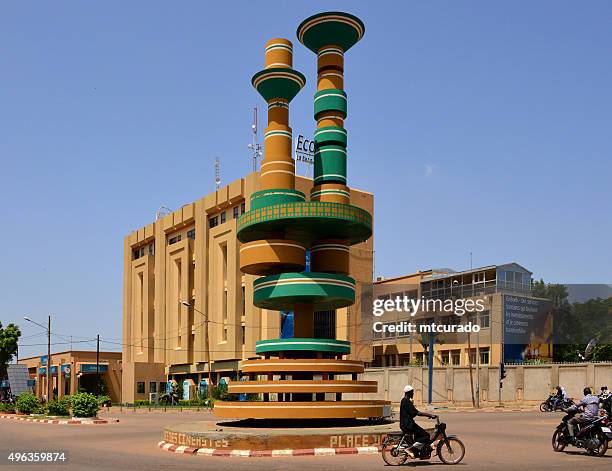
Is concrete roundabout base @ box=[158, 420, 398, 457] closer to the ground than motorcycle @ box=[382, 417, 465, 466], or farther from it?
closer to the ground

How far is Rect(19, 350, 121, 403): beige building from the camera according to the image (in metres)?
95.1

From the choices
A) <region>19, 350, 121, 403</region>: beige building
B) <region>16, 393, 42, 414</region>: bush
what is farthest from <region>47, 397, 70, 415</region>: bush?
<region>19, 350, 121, 403</region>: beige building

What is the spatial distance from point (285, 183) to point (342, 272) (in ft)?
13.5

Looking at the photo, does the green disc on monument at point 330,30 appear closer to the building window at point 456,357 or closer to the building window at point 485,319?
the building window at point 485,319

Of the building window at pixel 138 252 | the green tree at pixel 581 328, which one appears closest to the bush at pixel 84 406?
the green tree at pixel 581 328

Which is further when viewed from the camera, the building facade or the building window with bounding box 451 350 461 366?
the building window with bounding box 451 350 461 366

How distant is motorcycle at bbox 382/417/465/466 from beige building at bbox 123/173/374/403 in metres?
55.0

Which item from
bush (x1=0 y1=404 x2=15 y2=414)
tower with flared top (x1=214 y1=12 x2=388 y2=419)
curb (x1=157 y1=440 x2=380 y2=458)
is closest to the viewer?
curb (x1=157 y1=440 x2=380 y2=458)

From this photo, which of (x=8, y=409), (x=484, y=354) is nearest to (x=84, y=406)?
(x=8, y=409)

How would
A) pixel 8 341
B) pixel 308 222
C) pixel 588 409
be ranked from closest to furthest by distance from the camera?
pixel 588 409 < pixel 308 222 < pixel 8 341

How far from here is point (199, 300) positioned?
8300 cm

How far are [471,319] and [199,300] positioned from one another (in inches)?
1129

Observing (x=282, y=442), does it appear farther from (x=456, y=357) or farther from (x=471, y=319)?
(x=456, y=357)

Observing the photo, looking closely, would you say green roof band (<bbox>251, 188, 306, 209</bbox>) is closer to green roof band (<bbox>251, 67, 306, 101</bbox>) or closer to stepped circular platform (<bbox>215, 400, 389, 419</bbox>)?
green roof band (<bbox>251, 67, 306, 101</bbox>)
